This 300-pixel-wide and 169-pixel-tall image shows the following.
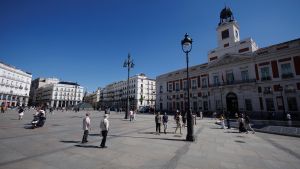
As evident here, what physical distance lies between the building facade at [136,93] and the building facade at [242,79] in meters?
29.2

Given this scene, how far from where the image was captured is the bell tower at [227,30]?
117ft

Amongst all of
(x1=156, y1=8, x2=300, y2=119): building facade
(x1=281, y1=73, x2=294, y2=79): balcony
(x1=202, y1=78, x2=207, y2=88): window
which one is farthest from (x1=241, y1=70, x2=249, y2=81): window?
(x1=202, y1=78, x2=207, y2=88): window

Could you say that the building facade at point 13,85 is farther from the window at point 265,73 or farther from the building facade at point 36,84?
the window at point 265,73

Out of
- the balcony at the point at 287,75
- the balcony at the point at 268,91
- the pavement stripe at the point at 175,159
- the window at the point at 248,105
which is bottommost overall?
the pavement stripe at the point at 175,159

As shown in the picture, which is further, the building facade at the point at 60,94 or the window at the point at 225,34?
the building facade at the point at 60,94

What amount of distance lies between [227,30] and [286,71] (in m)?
15.6

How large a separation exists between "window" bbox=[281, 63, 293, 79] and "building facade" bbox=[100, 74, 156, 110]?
46.0 metres

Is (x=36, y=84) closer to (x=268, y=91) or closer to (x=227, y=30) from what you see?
(x=227, y=30)

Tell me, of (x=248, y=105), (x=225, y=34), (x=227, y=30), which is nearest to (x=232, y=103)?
(x=248, y=105)

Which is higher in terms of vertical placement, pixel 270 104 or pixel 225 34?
pixel 225 34

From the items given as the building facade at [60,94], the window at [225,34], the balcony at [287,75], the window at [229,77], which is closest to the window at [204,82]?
the window at [229,77]

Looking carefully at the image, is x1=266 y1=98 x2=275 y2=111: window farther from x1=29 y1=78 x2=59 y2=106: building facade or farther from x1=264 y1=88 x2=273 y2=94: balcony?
x1=29 y1=78 x2=59 y2=106: building facade

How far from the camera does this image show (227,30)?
36750 mm

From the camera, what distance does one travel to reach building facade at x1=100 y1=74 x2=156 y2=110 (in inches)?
2849
